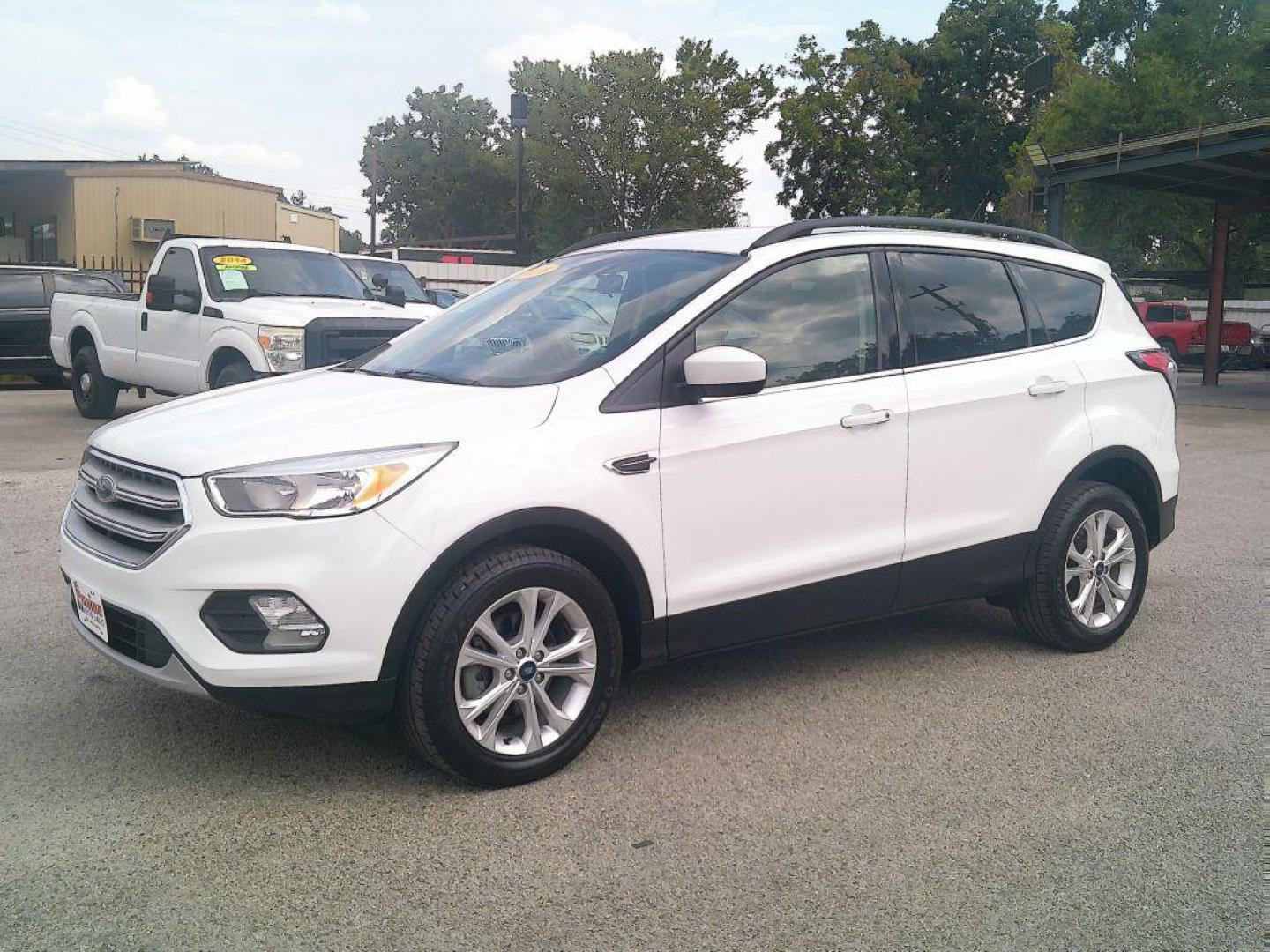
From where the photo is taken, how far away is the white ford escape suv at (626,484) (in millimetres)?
3492

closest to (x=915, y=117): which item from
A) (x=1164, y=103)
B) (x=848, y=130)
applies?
(x=848, y=130)

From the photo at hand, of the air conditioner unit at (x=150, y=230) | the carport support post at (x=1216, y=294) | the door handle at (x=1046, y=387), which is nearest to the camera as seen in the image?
the door handle at (x=1046, y=387)

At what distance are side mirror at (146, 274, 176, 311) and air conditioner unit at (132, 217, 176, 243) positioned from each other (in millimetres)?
23369

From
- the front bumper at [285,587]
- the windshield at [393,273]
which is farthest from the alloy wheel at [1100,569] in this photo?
the windshield at [393,273]

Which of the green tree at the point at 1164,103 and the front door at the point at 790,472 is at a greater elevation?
the green tree at the point at 1164,103

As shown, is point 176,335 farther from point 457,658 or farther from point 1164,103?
point 1164,103

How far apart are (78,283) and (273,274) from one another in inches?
317

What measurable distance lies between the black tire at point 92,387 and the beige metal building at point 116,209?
61.1 ft

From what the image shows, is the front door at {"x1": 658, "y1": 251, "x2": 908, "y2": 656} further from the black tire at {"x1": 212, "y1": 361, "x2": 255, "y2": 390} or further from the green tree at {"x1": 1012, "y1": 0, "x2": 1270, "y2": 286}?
the green tree at {"x1": 1012, "y1": 0, "x2": 1270, "y2": 286}

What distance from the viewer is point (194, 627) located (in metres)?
3.47

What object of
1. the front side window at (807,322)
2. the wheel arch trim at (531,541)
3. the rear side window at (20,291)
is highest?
the rear side window at (20,291)

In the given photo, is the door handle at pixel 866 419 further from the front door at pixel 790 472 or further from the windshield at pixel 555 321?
the windshield at pixel 555 321

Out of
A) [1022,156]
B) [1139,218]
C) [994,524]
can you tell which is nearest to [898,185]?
[1022,156]

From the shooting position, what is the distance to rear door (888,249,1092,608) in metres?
4.75
